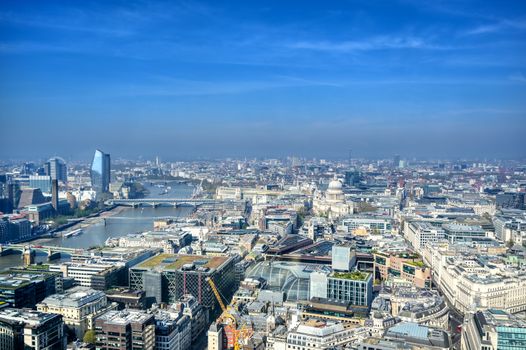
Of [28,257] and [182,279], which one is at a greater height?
[182,279]

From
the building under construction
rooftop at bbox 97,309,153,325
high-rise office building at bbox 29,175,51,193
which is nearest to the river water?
the building under construction

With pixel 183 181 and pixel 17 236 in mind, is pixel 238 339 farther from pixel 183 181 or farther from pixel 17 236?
pixel 183 181

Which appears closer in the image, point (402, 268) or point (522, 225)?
point (402, 268)

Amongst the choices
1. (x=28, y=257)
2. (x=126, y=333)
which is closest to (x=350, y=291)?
(x=126, y=333)

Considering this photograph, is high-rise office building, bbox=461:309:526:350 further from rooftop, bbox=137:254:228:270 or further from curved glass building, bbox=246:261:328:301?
rooftop, bbox=137:254:228:270


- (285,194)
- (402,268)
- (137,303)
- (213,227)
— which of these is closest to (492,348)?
(402,268)

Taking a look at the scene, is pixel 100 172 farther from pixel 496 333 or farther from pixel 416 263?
pixel 496 333

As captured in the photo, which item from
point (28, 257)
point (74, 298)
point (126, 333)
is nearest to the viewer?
point (126, 333)
